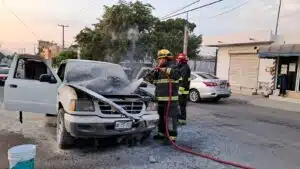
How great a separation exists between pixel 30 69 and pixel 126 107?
133 inches

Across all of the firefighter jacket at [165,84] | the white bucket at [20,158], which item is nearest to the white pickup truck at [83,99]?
the firefighter jacket at [165,84]

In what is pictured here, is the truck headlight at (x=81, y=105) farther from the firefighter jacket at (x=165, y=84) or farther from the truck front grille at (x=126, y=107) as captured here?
the firefighter jacket at (x=165, y=84)

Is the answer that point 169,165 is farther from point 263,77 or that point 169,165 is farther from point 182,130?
point 263,77

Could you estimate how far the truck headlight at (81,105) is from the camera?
476 cm

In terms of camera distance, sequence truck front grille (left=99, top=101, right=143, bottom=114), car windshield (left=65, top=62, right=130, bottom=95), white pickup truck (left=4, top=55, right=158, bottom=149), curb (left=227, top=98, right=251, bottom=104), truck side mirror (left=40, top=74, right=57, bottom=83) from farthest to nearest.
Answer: curb (left=227, top=98, right=251, bottom=104)
truck side mirror (left=40, top=74, right=57, bottom=83)
car windshield (left=65, top=62, right=130, bottom=95)
truck front grille (left=99, top=101, right=143, bottom=114)
white pickup truck (left=4, top=55, right=158, bottom=149)

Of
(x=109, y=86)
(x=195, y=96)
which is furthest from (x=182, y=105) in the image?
(x=195, y=96)

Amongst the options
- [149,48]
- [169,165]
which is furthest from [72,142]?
[149,48]

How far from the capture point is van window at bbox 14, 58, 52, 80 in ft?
22.2

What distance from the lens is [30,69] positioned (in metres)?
7.19

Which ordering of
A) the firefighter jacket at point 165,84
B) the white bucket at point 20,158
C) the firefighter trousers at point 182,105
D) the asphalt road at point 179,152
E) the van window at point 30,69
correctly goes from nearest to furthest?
the white bucket at point 20,158 → the asphalt road at point 179,152 → the firefighter jacket at point 165,84 → the van window at point 30,69 → the firefighter trousers at point 182,105

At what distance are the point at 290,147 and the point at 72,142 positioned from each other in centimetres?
450

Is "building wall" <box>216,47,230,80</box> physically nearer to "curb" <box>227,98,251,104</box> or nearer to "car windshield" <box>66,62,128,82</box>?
"curb" <box>227,98,251,104</box>

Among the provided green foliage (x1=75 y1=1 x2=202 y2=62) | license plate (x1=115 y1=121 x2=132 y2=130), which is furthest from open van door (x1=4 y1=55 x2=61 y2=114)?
green foliage (x1=75 y1=1 x2=202 y2=62)

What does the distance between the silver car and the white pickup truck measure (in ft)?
22.4
